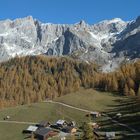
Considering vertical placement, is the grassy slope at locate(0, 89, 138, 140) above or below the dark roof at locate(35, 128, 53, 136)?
above

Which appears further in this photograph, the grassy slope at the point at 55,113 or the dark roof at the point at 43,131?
Result: the grassy slope at the point at 55,113

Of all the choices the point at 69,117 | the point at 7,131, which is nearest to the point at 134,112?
the point at 69,117

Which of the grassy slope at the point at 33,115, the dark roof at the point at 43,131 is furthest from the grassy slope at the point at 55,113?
the dark roof at the point at 43,131

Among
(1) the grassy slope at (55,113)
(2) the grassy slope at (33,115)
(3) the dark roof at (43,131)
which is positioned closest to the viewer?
(3) the dark roof at (43,131)

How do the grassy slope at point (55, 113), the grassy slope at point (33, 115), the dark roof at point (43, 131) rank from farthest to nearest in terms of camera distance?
the grassy slope at point (33, 115)
the grassy slope at point (55, 113)
the dark roof at point (43, 131)

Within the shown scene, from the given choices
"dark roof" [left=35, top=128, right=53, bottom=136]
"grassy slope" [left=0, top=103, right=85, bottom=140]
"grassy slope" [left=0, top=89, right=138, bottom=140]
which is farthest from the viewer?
"grassy slope" [left=0, top=103, right=85, bottom=140]

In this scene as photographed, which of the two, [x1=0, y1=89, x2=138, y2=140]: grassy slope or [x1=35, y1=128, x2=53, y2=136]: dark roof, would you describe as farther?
[x1=0, y1=89, x2=138, y2=140]: grassy slope

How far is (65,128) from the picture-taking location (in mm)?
145875

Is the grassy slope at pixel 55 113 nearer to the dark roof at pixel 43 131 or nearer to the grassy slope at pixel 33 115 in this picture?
the grassy slope at pixel 33 115

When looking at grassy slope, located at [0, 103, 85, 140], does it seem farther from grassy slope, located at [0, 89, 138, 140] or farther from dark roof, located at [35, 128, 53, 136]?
dark roof, located at [35, 128, 53, 136]

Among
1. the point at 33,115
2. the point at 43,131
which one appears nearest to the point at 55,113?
the point at 33,115

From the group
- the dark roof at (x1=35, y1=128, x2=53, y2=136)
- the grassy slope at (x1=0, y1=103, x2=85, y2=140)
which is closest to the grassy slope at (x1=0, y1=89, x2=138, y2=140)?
the grassy slope at (x1=0, y1=103, x2=85, y2=140)

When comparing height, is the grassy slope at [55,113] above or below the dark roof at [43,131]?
above

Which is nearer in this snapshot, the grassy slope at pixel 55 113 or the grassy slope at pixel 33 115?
the grassy slope at pixel 55 113
